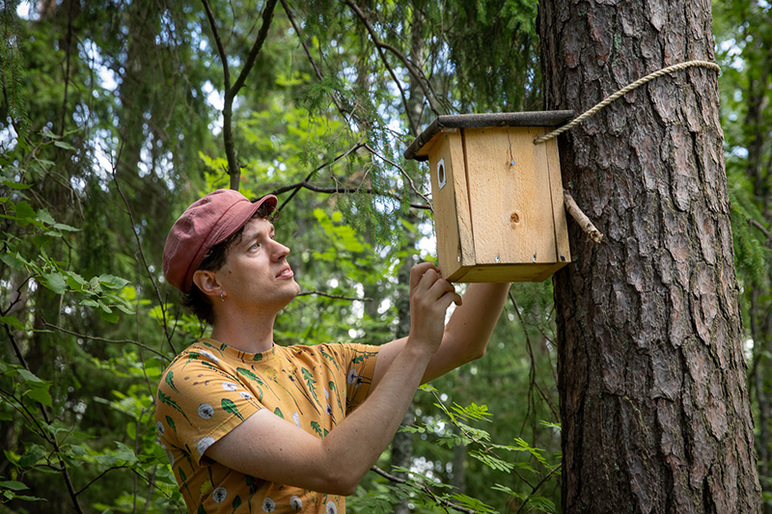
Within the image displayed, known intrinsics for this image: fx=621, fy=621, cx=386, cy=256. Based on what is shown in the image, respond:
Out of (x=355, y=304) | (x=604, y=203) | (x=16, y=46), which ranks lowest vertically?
(x=355, y=304)

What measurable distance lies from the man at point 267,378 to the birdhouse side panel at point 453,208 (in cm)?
8

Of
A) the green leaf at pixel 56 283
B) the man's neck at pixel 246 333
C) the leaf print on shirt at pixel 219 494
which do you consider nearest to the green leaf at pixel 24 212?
the green leaf at pixel 56 283

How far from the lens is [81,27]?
4.29 m

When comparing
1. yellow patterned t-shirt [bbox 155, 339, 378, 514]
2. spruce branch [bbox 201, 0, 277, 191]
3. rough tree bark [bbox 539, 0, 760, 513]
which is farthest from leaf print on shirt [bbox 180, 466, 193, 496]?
spruce branch [bbox 201, 0, 277, 191]

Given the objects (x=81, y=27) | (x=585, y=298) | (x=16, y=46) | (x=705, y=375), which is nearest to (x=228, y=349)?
(x=585, y=298)

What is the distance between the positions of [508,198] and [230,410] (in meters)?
0.92

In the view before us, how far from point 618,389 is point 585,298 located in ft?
0.81

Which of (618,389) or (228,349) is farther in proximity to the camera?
(228,349)

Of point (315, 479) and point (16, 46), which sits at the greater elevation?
point (16, 46)

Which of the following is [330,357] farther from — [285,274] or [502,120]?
[502,120]

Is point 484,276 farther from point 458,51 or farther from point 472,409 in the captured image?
point 458,51

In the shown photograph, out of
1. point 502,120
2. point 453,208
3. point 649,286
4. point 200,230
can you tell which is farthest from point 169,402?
point 649,286

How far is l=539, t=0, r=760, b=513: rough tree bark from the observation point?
1.51 meters

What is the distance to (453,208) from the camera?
5.51ft
